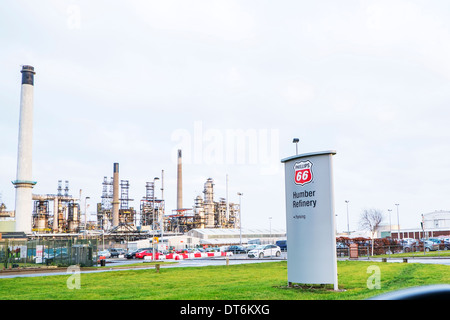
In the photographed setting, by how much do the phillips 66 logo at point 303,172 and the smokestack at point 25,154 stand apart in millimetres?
68551

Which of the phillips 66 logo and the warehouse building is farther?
the warehouse building

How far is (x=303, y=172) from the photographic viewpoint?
1471 centimetres

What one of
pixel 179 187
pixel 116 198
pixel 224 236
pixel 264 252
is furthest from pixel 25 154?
pixel 224 236

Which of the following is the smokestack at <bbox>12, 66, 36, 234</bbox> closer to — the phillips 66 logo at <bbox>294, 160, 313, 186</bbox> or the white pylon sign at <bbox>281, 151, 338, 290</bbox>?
the phillips 66 logo at <bbox>294, 160, 313, 186</bbox>

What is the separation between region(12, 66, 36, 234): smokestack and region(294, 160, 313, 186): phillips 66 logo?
68.6 meters

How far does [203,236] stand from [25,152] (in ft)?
142

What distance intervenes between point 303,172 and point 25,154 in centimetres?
6978

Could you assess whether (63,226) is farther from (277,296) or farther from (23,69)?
(277,296)

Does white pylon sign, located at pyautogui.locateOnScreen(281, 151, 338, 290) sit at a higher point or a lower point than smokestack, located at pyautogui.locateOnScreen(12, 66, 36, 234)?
lower

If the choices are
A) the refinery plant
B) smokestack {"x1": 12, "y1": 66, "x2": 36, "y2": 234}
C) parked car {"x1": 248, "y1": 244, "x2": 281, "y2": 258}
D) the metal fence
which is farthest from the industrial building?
the metal fence

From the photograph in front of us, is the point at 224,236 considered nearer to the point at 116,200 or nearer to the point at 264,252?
the point at 116,200

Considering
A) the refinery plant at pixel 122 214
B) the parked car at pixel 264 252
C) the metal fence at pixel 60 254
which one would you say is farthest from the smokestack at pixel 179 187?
the metal fence at pixel 60 254

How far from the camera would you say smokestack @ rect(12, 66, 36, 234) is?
74.4 metres

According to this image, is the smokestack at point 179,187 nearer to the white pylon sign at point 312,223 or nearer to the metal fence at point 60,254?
the metal fence at point 60,254
